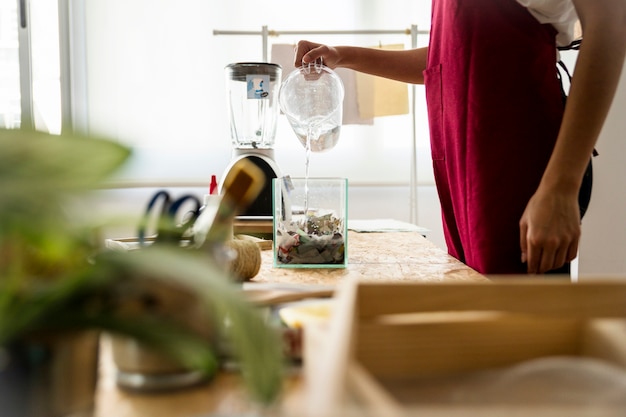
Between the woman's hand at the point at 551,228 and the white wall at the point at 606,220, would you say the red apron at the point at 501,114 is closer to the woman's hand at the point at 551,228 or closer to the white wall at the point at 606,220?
the woman's hand at the point at 551,228

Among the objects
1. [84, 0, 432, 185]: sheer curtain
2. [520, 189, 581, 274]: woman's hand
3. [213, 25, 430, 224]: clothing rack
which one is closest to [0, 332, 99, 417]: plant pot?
[520, 189, 581, 274]: woman's hand

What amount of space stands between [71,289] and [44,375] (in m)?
0.05

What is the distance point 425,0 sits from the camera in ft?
12.3

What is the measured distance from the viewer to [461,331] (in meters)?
0.46

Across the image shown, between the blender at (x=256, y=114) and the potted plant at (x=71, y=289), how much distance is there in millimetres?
1298

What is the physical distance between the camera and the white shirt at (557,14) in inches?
52.2

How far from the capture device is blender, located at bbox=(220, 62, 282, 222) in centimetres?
180

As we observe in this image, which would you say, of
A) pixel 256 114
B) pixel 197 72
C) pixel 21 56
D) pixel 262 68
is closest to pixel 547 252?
pixel 262 68

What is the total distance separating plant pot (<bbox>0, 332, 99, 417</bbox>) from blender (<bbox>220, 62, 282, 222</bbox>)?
1.29m

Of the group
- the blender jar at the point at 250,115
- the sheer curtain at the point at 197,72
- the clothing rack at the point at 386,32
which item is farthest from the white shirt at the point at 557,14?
the sheer curtain at the point at 197,72

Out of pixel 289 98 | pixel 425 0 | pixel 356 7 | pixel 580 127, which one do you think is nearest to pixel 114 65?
pixel 356 7

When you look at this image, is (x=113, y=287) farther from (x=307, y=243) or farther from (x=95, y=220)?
(x=307, y=243)

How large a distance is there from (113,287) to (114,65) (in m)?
3.51

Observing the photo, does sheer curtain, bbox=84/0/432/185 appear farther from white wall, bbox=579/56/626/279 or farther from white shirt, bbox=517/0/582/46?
white shirt, bbox=517/0/582/46
